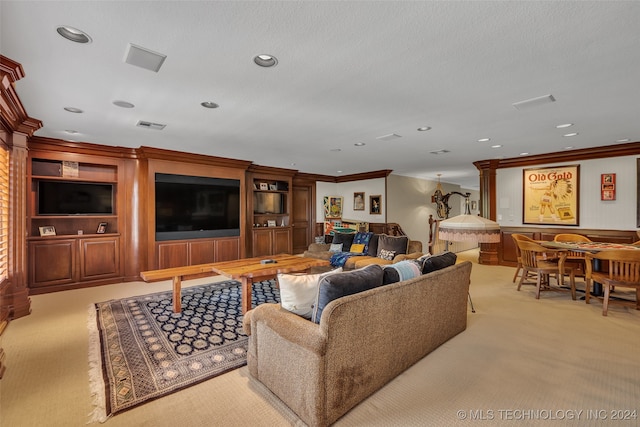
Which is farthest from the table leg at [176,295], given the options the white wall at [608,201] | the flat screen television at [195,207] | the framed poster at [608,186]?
the framed poster at [608,186]

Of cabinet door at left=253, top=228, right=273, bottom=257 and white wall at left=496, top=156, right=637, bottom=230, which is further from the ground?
white wall at left=496, top=156, right=637, bottom=230

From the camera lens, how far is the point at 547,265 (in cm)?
439

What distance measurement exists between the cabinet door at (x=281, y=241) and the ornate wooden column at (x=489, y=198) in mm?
4893

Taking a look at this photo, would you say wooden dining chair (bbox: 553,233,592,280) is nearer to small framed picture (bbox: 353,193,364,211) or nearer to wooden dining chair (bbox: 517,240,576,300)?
wooden dining chair (bbox: 517,240,576,300)

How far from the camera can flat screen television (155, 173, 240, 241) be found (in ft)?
18.1

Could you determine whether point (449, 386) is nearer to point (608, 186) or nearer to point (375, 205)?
point (608, 186)

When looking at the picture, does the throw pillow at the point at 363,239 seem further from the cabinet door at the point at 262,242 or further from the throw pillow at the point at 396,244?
the cabinet door at the point at 262,242

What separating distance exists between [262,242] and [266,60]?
223 inches

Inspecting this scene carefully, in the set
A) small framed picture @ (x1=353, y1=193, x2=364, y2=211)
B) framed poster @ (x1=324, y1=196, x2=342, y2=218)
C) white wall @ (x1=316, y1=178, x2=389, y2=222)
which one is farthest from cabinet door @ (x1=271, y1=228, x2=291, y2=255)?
small framed picture @ (x1=353, y1=193, x2=364, y2=211)

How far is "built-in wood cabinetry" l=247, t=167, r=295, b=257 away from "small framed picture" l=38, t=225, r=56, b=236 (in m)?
3.50

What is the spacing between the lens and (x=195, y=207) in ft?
19.4

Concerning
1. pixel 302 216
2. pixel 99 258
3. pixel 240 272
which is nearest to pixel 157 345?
pixel 240 272

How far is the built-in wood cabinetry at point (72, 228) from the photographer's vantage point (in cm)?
454

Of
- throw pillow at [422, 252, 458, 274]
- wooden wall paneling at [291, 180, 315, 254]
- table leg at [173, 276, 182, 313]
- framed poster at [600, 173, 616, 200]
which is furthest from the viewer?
wooden wall paneling at [291, 180, 315, 254]
